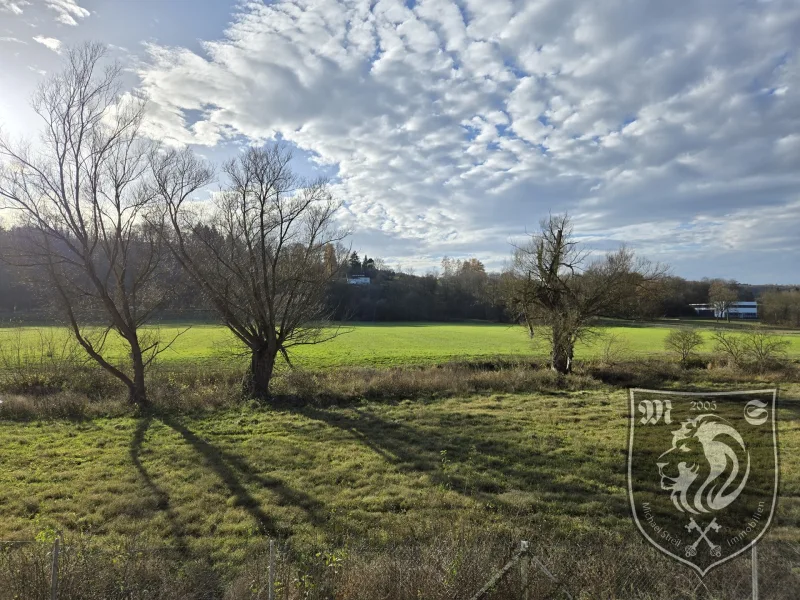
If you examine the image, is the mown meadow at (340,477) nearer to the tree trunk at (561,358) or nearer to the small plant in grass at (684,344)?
the tree trunk at (561,358)

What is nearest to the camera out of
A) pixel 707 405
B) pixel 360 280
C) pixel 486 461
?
pixel 707 405

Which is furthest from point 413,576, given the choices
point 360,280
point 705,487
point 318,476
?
point 360,280

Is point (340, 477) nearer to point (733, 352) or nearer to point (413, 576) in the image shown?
point (413, 576)

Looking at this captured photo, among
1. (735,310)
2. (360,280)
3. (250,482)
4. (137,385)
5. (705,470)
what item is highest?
(360,280)

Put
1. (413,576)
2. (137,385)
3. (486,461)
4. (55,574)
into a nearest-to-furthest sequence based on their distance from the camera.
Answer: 1. (55,574)
2. (413,576)
3. (486,461)
4. (137,385)

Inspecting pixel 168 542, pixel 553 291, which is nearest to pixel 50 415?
pixel 168 542

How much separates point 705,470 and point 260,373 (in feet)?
47.8

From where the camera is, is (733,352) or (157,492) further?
(733,352)

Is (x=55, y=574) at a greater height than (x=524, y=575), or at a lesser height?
greater

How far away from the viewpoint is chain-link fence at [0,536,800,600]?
14.4ft

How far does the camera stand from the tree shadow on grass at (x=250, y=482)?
749 cm

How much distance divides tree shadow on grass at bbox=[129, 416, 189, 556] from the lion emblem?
319 inches

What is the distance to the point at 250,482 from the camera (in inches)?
362

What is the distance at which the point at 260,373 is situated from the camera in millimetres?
17844
